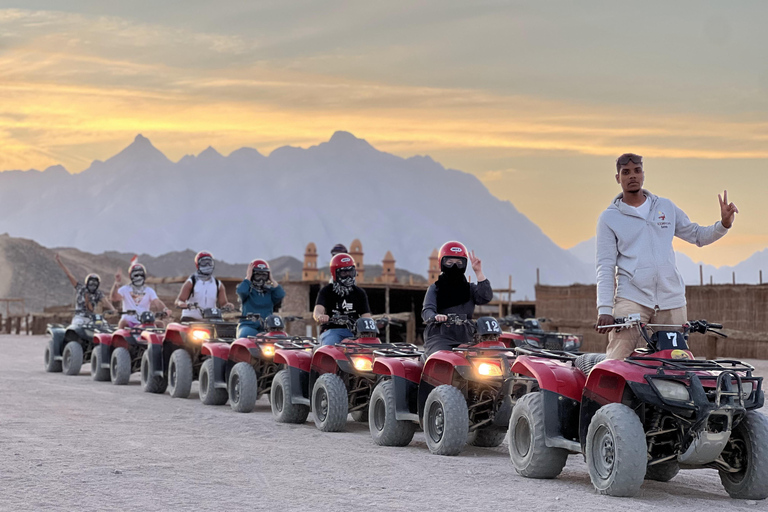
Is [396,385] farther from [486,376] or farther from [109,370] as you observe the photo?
[109,370]

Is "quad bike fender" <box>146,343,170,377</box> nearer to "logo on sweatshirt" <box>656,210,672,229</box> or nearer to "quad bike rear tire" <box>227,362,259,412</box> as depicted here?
"quad bike rear tire" <box>227,362,259,412</box>

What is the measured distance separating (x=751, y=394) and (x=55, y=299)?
9856 centimetres

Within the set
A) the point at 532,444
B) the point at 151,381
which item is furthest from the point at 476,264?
the point at 151,381

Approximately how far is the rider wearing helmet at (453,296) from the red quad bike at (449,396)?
0.14 metres

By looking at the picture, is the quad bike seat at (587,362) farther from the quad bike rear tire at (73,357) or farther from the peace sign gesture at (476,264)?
the quad bike rear tire at (73,357)

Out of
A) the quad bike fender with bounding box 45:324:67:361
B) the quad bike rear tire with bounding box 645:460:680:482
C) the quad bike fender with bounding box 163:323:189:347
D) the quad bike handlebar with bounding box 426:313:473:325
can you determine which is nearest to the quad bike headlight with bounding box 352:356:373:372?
the quad bike handlebar with bounding box 426:313:473:325

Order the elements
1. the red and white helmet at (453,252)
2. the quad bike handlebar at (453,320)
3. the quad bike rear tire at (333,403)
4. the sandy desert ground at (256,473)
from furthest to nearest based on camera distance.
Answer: the quad bike rear tire at (333,403) < the red and white helmet at (453,252) < the quad bike handlebar at (453,320) < the sandy desert ground at (256,473)

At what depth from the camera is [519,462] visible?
962 centimetres

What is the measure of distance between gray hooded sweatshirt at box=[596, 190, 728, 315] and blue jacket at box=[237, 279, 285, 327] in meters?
9.28

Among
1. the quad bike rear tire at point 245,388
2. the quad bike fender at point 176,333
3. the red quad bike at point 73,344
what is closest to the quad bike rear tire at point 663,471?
the quad bike rear tire at point 245,388

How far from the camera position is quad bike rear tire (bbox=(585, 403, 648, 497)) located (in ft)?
26.8

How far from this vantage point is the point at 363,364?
42.8ft

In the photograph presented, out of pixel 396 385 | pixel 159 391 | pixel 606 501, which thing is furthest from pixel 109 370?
pixel 606 501

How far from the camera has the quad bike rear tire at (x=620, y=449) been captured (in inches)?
322
